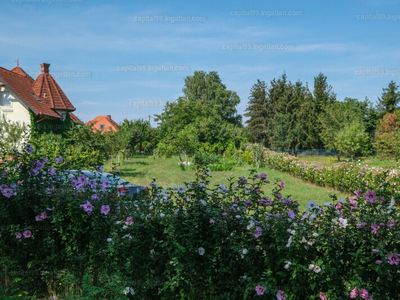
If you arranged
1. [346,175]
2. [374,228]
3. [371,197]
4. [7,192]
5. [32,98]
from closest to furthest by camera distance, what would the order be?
[374,228] → [371,197] → [7,192] → [346,175] → [32,98]

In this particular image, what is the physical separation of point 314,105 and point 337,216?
1827 inches

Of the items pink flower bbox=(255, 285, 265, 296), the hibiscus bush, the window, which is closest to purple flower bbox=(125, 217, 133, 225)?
the hibiscus bush

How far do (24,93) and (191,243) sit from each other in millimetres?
24112

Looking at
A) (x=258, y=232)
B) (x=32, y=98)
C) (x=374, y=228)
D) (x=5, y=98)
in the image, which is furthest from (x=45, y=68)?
(x=374, y=228)

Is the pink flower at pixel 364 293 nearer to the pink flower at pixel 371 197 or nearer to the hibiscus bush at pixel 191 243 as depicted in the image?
the hibiscus bush at pixel 191 243

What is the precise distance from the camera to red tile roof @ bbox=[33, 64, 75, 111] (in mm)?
27844

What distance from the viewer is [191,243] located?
3.45 m

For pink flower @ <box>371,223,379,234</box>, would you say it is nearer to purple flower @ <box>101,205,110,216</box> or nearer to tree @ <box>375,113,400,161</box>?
purple flower @ <box>101,205,110,216</box>

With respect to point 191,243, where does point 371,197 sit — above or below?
above

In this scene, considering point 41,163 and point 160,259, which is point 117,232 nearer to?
point 160,259

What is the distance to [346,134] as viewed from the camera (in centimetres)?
3391

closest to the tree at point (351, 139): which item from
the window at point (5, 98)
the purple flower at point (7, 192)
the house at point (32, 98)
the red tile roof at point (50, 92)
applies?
the house at point (32, 98)

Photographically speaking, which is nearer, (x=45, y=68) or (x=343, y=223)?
(x=343, y=223)

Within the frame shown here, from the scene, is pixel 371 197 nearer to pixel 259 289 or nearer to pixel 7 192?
pixel 259 289
